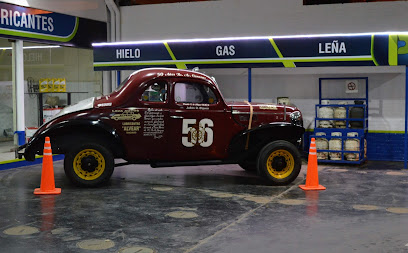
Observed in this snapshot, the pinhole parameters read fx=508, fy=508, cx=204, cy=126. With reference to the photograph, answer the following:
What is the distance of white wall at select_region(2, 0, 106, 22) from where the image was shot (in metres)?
12.1

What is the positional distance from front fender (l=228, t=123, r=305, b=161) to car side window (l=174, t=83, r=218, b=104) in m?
0.86

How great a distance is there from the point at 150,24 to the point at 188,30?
1226mm

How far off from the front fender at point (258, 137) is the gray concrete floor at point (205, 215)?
64 cm

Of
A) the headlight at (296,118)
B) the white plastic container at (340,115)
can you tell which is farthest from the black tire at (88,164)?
the white plastic container at (340,115)

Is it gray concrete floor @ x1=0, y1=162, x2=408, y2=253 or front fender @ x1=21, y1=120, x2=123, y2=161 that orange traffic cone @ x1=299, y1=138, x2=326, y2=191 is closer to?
gray concrete floor @ x1=0, y1=162, x2=408, y2=253

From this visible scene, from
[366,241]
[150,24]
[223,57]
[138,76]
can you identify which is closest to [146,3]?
[150,24]

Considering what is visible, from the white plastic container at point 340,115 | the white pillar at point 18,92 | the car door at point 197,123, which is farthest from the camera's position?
the white plastic container at point 340,115

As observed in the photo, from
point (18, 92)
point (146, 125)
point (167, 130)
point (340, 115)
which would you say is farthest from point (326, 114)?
point (18, 92)

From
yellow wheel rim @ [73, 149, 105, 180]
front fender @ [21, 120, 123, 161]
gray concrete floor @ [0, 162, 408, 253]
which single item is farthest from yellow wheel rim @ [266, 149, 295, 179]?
yellow wheel rim @ [73, 149, 105, 180]

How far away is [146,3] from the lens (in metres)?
15.8

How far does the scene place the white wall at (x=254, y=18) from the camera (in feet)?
41.9

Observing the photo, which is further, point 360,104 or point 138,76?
point 360,104

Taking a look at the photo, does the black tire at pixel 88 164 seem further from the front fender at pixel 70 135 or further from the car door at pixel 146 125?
the car door at pixel 146 125

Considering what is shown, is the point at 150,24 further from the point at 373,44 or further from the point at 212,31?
the point at 373,44
